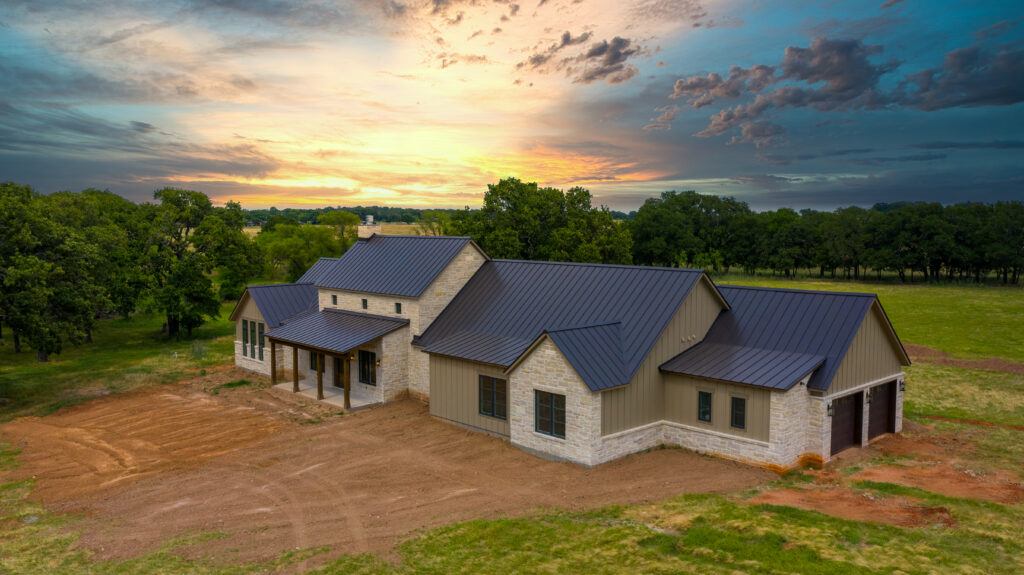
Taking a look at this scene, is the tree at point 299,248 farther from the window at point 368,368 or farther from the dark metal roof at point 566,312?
the dark metal roof at point 566,312

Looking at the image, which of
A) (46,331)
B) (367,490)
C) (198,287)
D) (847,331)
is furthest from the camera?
(198,287)

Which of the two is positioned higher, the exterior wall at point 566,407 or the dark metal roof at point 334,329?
the dark metal roof at point 334,329

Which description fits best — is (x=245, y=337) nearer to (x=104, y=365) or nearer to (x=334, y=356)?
(x=334, y=356)

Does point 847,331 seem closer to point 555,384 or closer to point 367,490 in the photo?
point 555,384

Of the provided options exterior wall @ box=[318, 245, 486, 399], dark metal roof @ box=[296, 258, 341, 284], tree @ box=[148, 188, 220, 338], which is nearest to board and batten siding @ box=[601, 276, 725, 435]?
exterior wall @ box=[318, 245, 486, 399]

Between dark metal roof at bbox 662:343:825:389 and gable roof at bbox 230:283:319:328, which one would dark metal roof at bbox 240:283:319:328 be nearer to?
gable roof at bbox 230:283:319:328

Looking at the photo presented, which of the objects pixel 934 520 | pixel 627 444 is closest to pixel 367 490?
pixel 627 444

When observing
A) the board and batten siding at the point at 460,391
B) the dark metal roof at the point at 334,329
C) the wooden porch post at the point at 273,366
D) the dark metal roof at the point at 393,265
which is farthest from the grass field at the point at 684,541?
the dark metal roof at the point at 393,265
